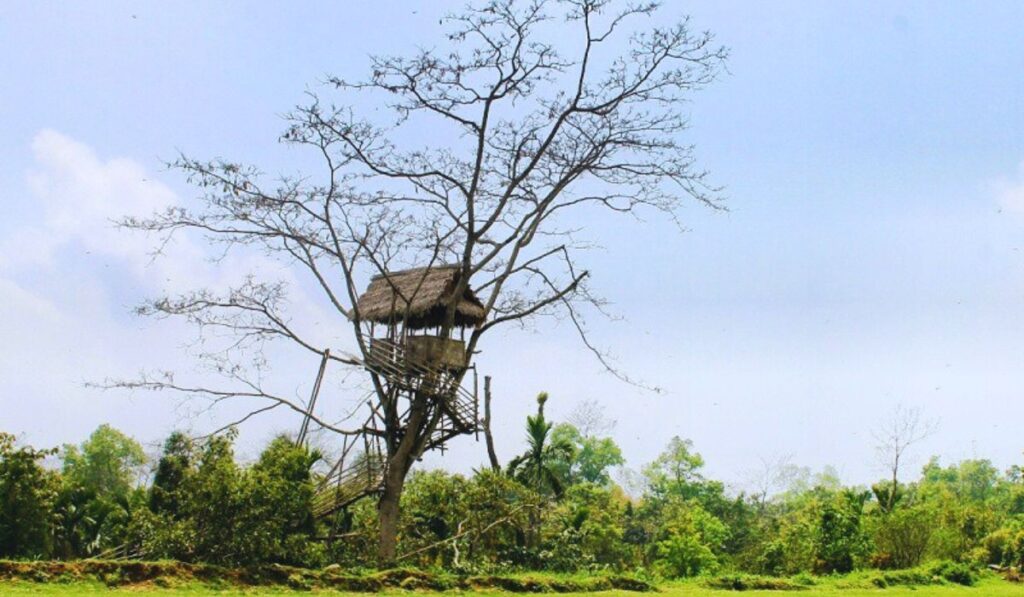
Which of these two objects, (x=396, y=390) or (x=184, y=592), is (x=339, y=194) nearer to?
(x=396, y=390)

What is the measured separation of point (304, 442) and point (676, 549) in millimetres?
8688

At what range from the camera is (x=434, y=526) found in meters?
18.8

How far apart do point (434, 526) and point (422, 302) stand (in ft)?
13.8

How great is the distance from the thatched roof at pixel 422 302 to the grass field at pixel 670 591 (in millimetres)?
6200

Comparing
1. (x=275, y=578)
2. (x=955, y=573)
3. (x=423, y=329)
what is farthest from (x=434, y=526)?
(x=955, y=573)

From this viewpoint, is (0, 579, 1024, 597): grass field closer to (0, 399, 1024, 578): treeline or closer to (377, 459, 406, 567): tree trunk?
(0, 399, 1024, 578): treeline

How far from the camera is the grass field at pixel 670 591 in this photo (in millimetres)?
10805

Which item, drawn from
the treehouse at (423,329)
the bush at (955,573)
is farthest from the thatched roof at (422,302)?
the bush at (955,573)

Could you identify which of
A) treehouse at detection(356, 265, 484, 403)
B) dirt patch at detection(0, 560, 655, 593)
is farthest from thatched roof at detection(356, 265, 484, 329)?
dirt patch at detection(0, 560, 655, 593)

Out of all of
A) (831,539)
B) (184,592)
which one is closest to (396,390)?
(184,592)

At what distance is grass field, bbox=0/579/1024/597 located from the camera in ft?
35.4

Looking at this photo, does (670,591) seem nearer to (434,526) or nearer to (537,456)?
(434,526)

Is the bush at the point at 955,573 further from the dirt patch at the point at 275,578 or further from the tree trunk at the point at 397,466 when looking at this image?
the tree trunk at the point at 397,466

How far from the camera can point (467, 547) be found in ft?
58.2
